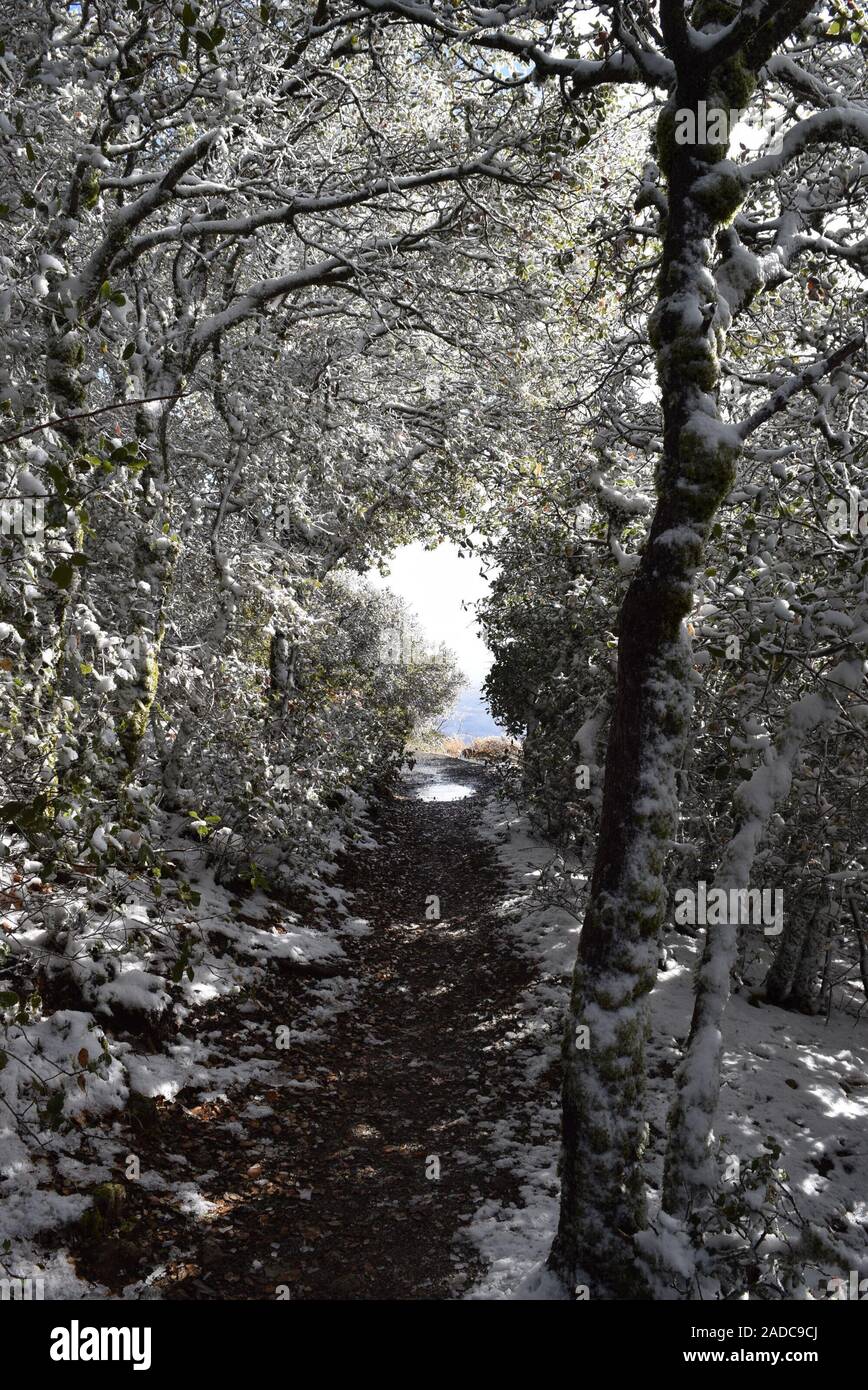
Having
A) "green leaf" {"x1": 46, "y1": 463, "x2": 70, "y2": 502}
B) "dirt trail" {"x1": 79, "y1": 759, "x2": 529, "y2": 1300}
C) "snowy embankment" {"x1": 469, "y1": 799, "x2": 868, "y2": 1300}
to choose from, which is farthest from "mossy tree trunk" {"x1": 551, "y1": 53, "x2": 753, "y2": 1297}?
"green leaf" {"x1": 46, "y1": 463, "x2": 70, "y2": 502}

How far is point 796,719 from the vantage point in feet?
15.3

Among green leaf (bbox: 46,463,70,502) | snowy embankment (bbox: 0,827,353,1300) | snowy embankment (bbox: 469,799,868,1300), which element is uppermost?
green leaf (bbox: 46,463,70,502)

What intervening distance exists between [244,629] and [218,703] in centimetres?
160

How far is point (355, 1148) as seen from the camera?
5.89 meters

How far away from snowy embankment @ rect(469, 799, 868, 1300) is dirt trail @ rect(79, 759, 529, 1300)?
0.22m

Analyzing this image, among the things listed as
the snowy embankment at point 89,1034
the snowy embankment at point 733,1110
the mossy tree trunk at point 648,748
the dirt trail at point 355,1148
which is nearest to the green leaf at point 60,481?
the snowy embankment at point 89,1034

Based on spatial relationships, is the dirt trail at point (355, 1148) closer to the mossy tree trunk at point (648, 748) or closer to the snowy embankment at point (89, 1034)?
the snowy embankment at point (89, 1034)

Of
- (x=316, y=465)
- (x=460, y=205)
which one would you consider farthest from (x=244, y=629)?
(x=460, y=205)

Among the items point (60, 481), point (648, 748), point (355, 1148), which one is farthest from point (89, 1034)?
point (648, 748)

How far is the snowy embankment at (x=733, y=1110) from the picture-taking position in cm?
477

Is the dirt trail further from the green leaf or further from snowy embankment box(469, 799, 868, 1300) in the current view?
the green leaf

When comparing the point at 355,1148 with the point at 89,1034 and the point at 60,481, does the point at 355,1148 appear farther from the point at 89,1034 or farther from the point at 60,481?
the point at 60,481

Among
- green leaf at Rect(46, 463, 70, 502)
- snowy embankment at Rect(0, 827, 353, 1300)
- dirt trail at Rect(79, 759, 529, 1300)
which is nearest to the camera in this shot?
green leaf at Rect(46, 463, 70, 502)

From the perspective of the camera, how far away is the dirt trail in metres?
4.47
